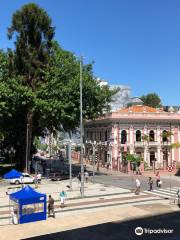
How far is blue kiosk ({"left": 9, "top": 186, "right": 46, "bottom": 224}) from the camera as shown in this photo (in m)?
23.8

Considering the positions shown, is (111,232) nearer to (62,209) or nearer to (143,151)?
(62,209)

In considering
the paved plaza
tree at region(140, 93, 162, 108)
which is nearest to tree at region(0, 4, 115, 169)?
the paved plaza

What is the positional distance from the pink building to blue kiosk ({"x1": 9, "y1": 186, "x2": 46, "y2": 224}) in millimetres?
36811

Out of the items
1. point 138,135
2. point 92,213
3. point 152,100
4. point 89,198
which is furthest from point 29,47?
point 152,100

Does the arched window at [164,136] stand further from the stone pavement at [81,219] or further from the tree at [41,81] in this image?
the stone pavement at [81,219]

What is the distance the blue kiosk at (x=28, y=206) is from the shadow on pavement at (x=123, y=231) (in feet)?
11.9

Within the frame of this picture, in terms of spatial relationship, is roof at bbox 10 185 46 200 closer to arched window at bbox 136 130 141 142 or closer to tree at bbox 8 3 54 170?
tree at bbox 8 3 54 170

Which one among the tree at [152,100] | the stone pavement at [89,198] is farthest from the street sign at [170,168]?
the tree at [152,100]

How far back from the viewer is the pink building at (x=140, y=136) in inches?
2494

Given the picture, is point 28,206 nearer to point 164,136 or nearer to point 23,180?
point 23,180

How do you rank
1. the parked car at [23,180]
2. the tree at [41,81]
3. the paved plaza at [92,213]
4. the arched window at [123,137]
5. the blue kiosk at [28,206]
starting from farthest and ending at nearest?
the arched window at [123,137] < the tree at [41,81] < the parked car at [23,180] < the blue kiosk at [28,206] < the paved plaza at [92,213]

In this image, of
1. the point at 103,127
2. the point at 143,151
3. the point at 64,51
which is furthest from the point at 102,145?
the point at 64,51

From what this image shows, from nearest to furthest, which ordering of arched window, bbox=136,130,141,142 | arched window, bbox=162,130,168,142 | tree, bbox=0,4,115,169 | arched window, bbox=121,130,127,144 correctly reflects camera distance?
tree, bbox=0,4,115,169
arched window, bbox=121,130,127,144
arched window, bbox=136,130,141,142
arched window, bbox=162,130,168,142

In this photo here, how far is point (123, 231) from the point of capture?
21.2m
